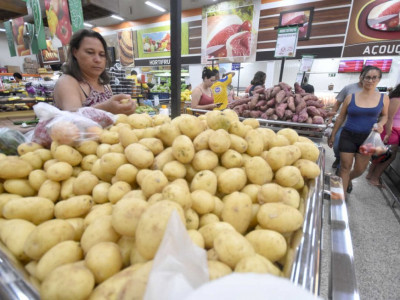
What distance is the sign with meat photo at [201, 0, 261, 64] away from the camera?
7332 mm

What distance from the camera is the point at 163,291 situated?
1.22 ft

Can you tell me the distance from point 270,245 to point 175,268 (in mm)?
307

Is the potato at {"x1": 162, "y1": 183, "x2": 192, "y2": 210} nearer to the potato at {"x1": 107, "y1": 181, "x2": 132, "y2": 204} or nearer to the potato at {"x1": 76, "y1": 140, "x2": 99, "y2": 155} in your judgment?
the potato at {"x1": 107, "y1": 181, "x2": 132, "y2": 204}

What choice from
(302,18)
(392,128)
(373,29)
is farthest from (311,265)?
(302,18)

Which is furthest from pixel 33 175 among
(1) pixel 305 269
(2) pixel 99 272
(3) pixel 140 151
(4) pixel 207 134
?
(1) pixel 305 269

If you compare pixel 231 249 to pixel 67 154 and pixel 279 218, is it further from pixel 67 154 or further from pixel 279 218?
pixel 67 154

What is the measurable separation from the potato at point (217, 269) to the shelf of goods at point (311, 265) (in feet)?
0.60

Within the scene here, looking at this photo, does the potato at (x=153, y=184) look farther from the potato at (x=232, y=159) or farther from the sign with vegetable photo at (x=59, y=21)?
the sign with vegetable photo at (x=59, y=21)

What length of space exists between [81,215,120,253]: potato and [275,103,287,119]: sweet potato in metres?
2.28

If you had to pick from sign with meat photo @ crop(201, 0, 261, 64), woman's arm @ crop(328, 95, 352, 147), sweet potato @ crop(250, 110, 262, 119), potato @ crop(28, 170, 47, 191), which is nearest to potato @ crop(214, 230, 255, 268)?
potato @ crop(28, 170, 47, 191)

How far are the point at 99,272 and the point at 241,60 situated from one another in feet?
27.7

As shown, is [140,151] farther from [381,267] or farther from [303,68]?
[303,68]

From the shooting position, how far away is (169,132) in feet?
3.18

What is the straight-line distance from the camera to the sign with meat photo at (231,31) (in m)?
7.33
